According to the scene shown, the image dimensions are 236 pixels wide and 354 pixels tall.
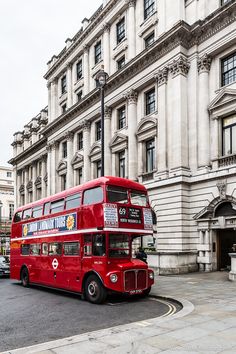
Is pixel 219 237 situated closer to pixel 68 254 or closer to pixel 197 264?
pixel 197 264

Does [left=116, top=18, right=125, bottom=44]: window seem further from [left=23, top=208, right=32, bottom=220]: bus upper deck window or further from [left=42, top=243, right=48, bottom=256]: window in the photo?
[left=42, top=243, right=48, bottom=256]: window

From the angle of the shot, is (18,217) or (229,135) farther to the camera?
(229,135)

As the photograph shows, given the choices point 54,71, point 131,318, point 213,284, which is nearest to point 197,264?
point 213,284

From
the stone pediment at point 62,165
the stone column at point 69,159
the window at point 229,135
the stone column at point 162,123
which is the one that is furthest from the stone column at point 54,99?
the window at point 229,135

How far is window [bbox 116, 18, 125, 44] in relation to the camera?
100 ft

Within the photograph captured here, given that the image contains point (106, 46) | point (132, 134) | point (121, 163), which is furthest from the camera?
point (106, 46)

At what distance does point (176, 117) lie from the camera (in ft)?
76.2

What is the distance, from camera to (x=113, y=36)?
31.6 meters

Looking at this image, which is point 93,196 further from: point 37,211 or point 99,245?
point 37,211

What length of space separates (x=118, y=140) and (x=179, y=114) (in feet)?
23.8

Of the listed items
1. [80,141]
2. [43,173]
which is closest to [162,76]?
[80,141]

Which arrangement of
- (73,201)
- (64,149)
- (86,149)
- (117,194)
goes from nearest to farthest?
(117,194), (73,201), (86,149), (64,149)

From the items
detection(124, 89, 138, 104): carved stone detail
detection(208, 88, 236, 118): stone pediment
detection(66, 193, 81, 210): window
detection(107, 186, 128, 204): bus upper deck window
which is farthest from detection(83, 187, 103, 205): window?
detection(124, 89, 138, 104): carved stone detail

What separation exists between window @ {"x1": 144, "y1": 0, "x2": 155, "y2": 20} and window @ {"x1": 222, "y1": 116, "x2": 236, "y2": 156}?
1090 cm
